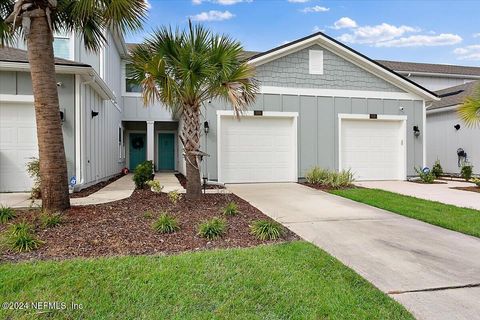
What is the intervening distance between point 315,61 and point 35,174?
376 inches

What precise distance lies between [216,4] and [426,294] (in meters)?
13.3

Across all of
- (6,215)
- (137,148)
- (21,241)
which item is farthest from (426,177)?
(137,148)

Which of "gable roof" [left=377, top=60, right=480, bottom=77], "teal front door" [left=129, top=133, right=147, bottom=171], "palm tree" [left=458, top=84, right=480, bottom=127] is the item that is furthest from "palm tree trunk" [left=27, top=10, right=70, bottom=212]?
"gable roof" [left=377, top=60, right=480, bottom=77]

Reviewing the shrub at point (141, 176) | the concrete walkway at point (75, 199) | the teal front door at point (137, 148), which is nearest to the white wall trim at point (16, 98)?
the concrete walkway at point (75, 199)

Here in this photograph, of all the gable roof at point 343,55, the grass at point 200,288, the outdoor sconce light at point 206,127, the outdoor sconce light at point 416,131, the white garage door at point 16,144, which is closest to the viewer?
the grass at point 200,288

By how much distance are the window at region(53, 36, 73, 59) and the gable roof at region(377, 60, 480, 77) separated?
20.0m

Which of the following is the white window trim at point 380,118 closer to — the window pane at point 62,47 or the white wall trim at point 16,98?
the window pane at point 62,47

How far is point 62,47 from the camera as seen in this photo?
10000 mm

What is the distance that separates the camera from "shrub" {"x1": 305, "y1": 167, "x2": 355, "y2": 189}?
10672 millimetres

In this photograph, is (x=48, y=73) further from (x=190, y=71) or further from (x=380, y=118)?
(x=380, y=118)

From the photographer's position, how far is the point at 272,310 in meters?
2.82

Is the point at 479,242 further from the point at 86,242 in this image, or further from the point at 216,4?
the point at 216,4

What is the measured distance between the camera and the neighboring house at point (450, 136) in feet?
47.3

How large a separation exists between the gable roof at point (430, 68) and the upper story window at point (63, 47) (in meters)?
20.0
